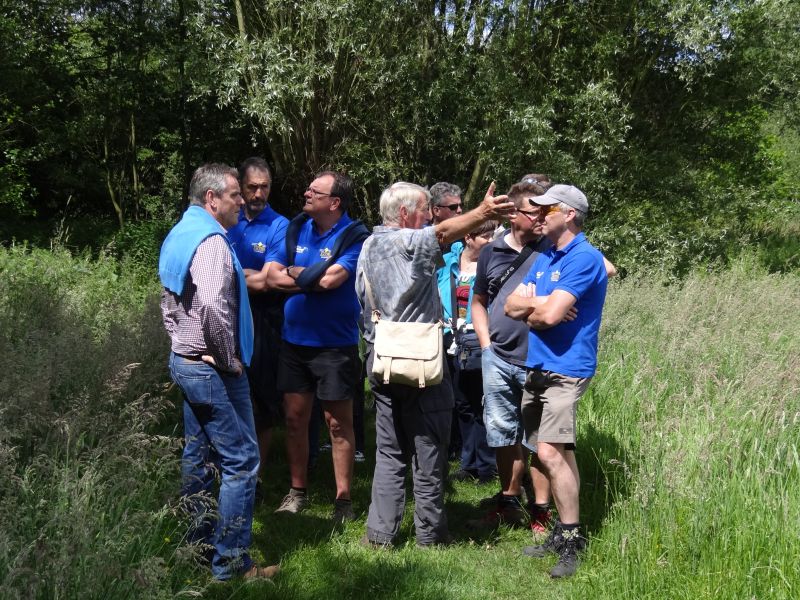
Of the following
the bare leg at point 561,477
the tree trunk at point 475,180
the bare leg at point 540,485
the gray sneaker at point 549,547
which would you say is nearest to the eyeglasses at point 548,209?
the bare leg at point 561,477

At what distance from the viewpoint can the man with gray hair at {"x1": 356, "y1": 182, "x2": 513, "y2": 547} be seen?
4.79 metres

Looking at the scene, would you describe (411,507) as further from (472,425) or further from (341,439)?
(472,425)

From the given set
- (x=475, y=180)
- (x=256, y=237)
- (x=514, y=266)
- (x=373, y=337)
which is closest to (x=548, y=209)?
(x=514, y=266)

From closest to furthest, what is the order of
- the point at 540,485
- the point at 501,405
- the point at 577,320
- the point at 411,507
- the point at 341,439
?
the point at 577,320 < the point at 540,485 < the point at 501,405 < the point at 341,439 < the point at 411,507

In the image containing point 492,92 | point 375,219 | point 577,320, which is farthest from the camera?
point 375,219

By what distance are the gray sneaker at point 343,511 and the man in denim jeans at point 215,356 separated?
39.4 inches

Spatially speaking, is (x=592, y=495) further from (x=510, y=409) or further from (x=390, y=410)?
(x=390, y=410)

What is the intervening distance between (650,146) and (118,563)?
48.9ft

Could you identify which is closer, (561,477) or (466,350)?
(561,477)

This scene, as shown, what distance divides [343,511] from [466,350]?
1.52 metres

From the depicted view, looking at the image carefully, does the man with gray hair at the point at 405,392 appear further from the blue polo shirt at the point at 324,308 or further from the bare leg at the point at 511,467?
the bare leg at the point at 511,467

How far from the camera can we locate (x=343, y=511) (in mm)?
5480

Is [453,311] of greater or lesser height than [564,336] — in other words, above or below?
below

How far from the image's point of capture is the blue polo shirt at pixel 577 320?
4516mm
